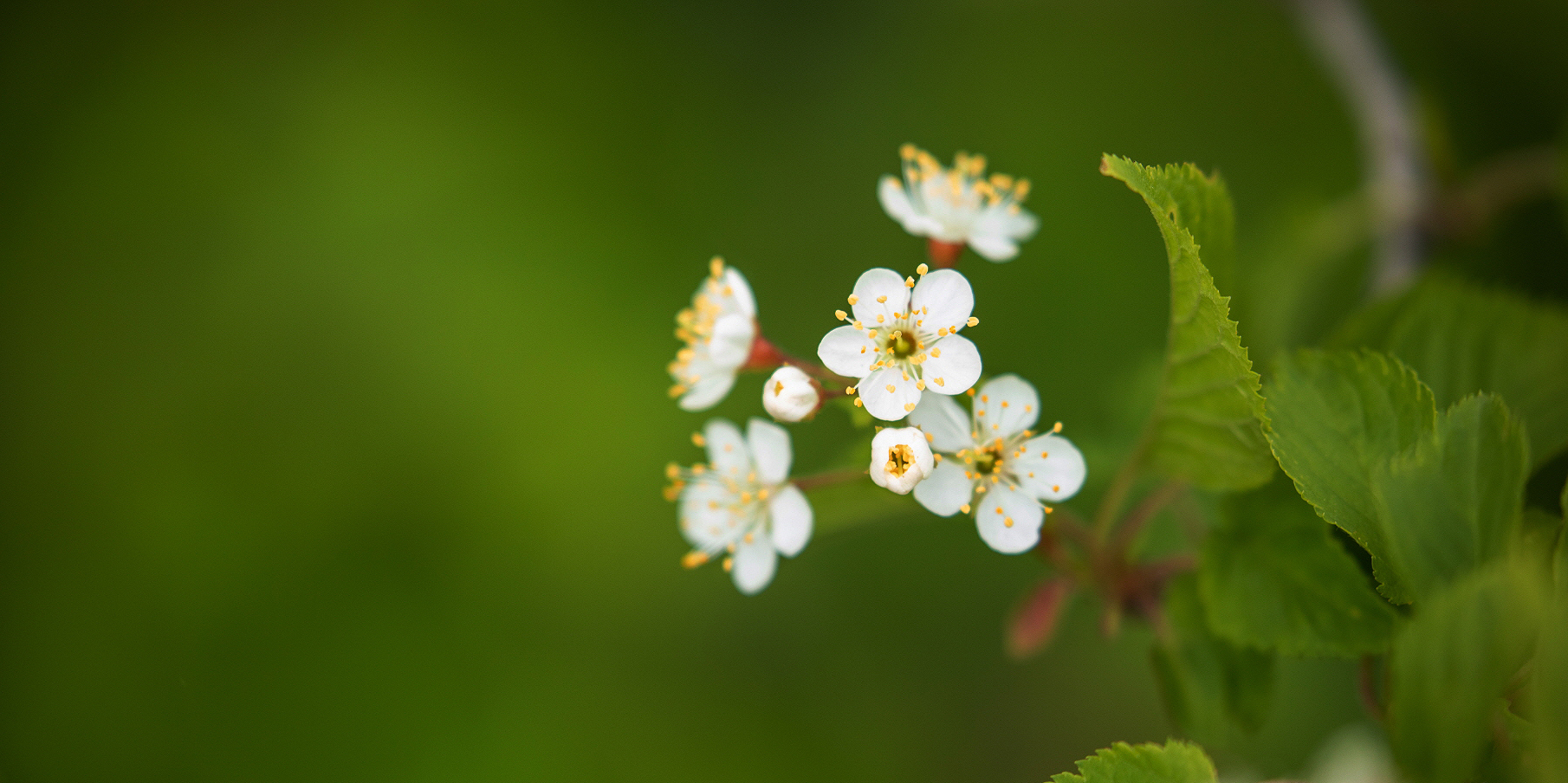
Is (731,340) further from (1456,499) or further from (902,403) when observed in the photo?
(1456,499)

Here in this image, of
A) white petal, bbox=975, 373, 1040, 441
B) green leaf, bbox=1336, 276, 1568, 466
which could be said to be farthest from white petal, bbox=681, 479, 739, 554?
green leaf, bbox=1336, 276, 1568, 466

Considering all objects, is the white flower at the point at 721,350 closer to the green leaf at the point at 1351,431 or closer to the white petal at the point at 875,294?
the white petal at the point at 875,294

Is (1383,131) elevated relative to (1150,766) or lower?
elevated

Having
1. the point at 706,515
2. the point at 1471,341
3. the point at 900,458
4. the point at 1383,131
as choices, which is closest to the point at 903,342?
the point at 900,458

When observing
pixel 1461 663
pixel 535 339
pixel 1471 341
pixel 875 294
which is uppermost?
pixel 535 339

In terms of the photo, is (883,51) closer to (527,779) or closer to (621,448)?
(621,448)

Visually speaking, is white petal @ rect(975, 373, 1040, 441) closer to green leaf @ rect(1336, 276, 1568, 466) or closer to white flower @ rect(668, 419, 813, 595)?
white flower @ rect(668, 419, 813, 595)

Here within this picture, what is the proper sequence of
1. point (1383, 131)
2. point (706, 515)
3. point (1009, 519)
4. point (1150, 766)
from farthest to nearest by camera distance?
1. point (1383, 131)
2. point (706, 515)
3. point (1009, 519)
4. point (1150, 766)

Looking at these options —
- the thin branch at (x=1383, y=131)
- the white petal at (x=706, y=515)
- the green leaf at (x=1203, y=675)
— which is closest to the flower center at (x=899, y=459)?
the white petal at (x=706, y=515)

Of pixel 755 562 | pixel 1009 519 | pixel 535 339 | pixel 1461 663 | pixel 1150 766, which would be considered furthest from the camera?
pixel 535 339
